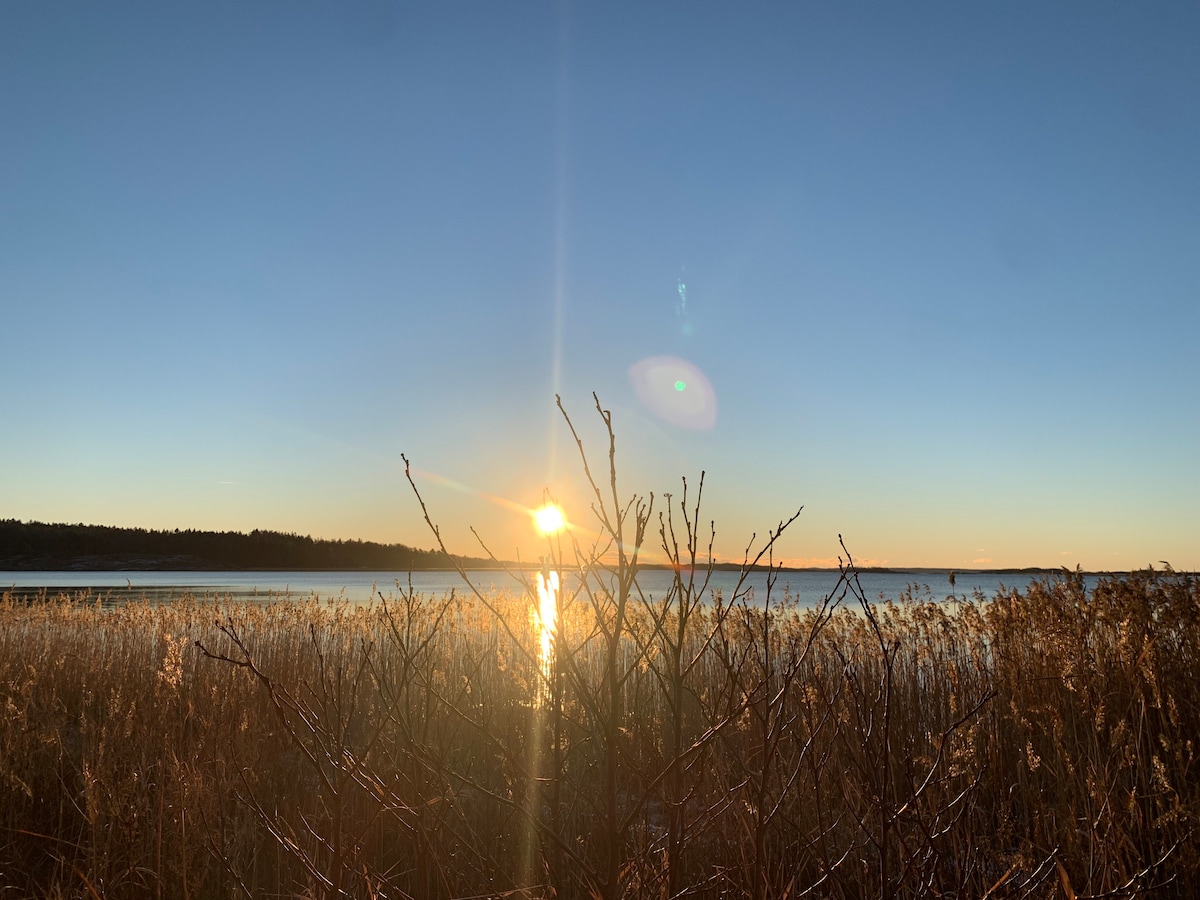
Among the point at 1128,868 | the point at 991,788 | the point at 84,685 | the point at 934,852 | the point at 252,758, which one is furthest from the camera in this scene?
the point at 84,685

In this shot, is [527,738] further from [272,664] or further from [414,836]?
[414,836]

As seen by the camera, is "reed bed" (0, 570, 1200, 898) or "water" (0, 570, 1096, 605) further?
"water" (0, 570, 1096, 605)

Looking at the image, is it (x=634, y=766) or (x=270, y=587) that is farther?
(x=270, y=587)

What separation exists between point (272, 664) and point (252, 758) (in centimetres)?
386

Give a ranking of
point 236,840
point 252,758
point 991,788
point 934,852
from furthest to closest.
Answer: point 252,758 < point 991,788 < point 236,840 < point 934,852

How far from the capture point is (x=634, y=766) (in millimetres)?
1570

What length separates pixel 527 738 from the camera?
6.06m

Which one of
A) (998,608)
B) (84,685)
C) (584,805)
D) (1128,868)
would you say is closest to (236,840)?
(584,805)

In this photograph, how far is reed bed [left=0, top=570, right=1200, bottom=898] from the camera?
5.68 feet

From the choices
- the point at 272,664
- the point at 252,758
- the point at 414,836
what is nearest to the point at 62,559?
the point at 272,664

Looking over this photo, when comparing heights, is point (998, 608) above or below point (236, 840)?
above

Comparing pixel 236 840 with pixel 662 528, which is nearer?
pixel 662 528

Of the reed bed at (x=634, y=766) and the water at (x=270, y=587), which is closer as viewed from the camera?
the reed bed at (x=634, y=766)

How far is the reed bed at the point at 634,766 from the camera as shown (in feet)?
5.68
